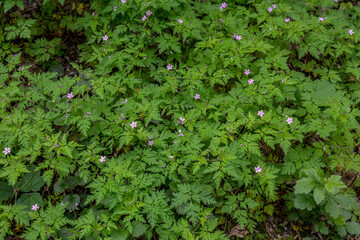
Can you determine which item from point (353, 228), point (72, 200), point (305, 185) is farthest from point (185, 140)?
point (353, 228)

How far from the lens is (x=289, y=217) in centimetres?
465

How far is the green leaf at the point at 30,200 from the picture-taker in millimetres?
4234

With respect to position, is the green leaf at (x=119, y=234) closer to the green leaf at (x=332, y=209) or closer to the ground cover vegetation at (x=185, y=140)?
the ground cover vegetation at (x=185, y=140)

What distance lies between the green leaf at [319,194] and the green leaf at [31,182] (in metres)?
4.39

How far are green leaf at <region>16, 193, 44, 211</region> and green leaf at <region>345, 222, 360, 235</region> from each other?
5.14 m

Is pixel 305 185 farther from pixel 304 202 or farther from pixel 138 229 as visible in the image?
pixel 138 229

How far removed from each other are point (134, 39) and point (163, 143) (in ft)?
7.33

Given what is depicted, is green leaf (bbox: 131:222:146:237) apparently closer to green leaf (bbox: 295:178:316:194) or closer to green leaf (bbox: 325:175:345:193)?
green leaf (bbox: 295:178:316:194)

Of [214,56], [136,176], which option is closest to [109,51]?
[214,56]

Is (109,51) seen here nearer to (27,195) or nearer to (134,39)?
(134,39)

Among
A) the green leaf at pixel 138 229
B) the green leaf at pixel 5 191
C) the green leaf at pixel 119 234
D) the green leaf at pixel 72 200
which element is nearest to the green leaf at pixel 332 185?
the green leaf at pixel 138 229

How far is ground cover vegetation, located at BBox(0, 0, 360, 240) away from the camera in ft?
12.5

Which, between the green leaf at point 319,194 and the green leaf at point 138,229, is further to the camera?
the green leaf at point 319,194

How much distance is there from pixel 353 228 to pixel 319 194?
1160 mm
